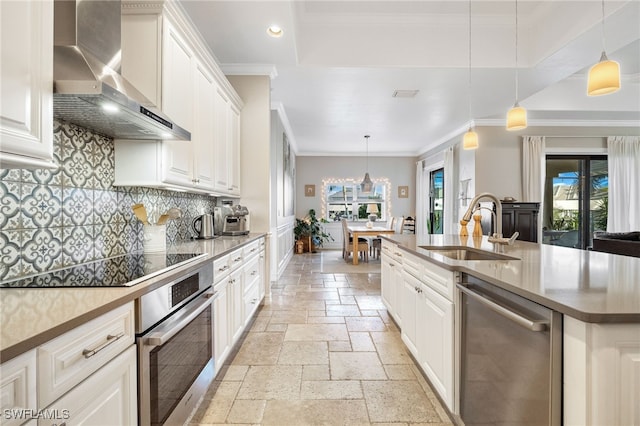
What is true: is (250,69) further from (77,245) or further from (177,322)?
(177,322)

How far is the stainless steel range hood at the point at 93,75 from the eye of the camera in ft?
3.95

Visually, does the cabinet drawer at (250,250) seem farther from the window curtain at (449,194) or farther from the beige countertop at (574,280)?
the window curtain at (449,194)

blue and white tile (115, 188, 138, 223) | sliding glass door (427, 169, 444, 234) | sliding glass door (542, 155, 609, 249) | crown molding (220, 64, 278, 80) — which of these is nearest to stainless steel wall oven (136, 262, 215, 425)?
A: blue and white tile (115, 188, 138, 223)

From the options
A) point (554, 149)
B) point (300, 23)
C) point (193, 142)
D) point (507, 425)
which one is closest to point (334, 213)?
point (554, 149)

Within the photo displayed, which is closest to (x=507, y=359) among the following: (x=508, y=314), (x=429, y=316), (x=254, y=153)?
(x=508, y=314)

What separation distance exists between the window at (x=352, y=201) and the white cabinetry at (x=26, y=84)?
7986 mm

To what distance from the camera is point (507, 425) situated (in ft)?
A: 3.80

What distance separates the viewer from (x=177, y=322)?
1354 mm

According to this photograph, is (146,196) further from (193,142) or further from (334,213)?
(334,213)

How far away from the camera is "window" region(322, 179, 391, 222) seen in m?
9.03

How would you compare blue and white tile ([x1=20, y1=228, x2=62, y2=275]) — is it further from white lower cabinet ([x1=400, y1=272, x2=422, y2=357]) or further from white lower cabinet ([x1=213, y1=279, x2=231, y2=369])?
white lower cabinet ([x1=400, y1=272, x2=422, y2=357])

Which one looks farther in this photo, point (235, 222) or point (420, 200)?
point (420, 200)

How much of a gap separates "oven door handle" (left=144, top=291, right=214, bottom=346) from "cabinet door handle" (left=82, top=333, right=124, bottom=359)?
154mm

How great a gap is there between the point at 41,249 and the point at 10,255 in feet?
0.48
